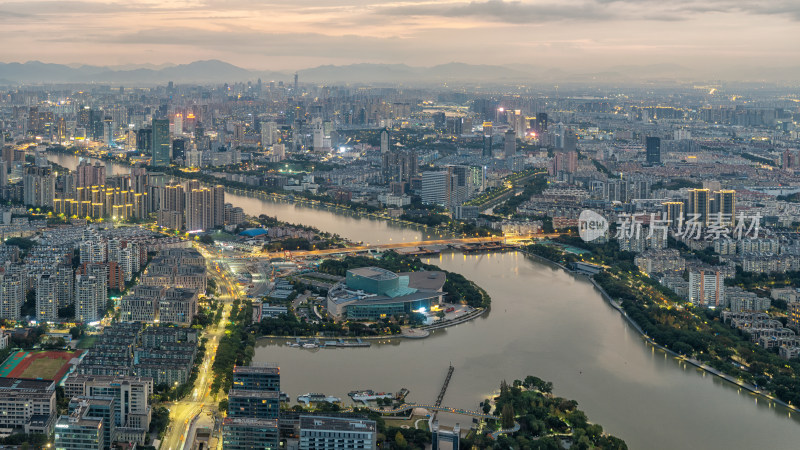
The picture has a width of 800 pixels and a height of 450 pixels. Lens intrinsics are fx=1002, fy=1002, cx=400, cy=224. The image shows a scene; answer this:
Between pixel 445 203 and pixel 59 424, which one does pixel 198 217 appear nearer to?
pixel 445 203

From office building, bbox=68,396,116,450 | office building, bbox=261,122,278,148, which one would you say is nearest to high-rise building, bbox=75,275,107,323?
office building, bbox=68,396,116,450

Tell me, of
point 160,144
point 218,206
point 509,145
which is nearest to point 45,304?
point 218,206

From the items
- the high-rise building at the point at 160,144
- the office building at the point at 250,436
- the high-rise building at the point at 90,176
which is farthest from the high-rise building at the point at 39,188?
the office building at the point at 250,436

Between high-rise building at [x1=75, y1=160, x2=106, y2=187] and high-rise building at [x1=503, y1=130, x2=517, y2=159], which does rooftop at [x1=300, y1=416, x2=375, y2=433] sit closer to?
high-rise building at [x1=75, y1=160, x2=106, y2=187]

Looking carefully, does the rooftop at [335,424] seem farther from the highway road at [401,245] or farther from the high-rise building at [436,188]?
the high-rise building at [436,188]

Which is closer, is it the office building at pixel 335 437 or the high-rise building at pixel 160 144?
the office building at pixel 335 437

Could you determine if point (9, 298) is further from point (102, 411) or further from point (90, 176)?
point (90, 176)
